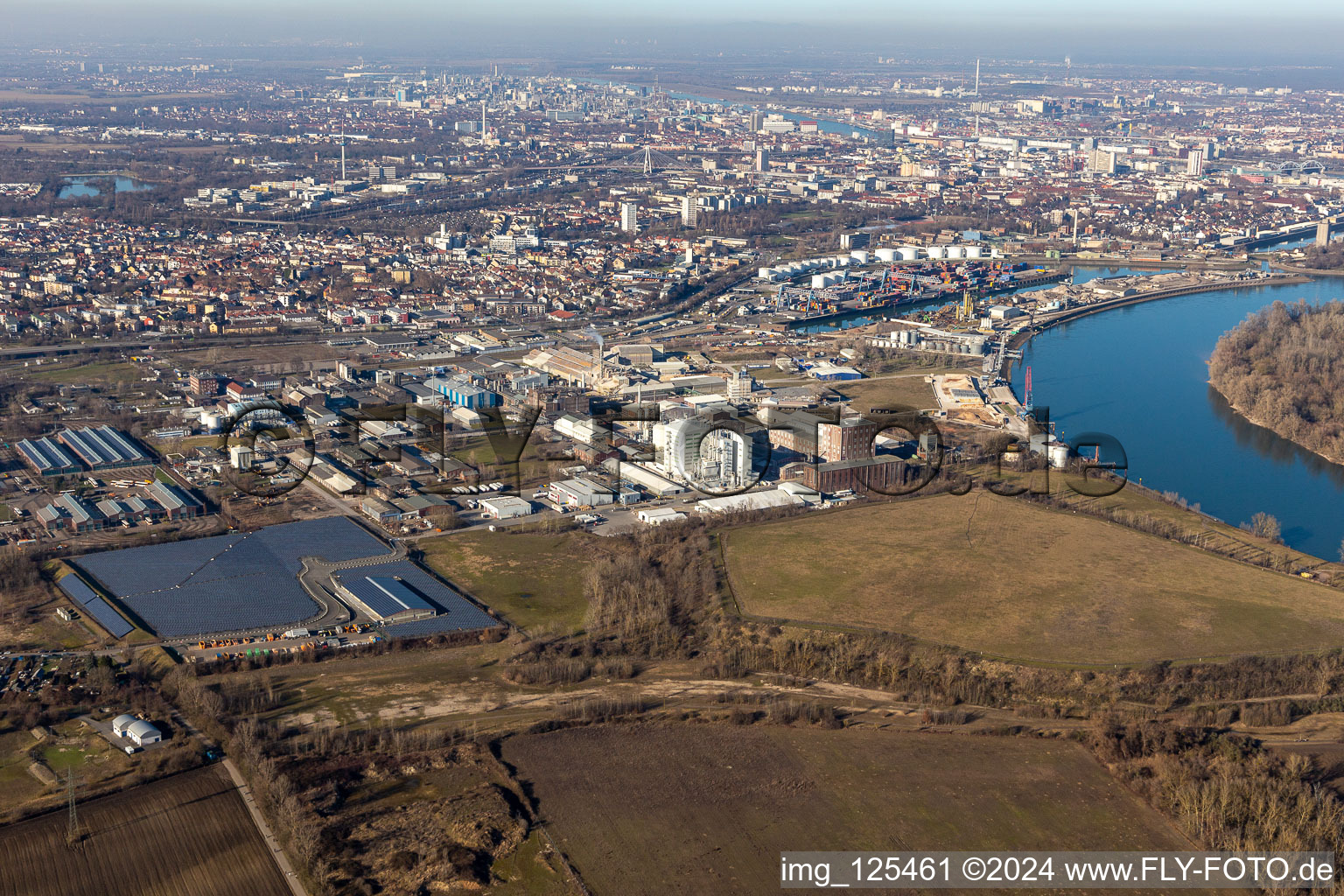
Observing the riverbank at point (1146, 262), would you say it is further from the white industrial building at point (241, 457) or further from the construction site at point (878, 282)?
the white industrial building at point (241, 457)

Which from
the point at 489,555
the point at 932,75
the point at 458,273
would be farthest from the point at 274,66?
the point at 489,555

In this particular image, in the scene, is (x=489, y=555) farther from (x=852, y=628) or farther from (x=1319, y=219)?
(x=1319, y=219)

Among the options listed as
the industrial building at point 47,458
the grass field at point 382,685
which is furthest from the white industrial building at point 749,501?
the industrial building at point 47,458

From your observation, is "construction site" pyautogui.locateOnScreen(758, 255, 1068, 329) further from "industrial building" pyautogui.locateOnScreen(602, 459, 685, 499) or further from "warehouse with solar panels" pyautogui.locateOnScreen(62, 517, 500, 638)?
"warehouse with solar panels" pyautogui.locateOnScreen(62, 517, 500, 638)

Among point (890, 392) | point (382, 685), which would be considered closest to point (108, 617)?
point (382, 685)

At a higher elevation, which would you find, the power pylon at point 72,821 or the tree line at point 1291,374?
the tree line at point 1291,374

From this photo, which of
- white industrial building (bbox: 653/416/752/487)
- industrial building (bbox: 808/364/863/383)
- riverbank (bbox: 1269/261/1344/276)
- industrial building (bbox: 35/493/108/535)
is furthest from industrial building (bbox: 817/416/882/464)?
riverbank (bbox: 1269/261/1344/276)
